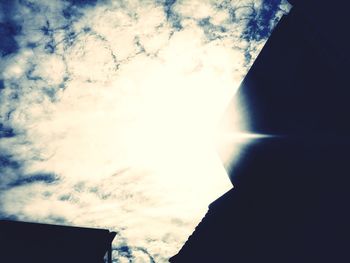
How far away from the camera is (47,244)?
9.20 meters

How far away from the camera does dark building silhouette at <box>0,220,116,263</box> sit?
888 cm

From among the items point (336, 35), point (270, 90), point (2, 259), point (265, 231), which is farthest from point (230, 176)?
point (2, 259)

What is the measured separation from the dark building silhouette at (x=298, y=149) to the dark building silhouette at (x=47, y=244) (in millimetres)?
4865

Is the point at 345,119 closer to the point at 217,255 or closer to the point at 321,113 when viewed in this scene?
the point at 321,113

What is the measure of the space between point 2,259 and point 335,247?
1048cm

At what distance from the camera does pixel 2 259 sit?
8.69m

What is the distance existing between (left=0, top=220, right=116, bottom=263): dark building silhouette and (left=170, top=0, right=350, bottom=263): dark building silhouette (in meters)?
4.86

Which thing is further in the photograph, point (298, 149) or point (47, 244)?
point (47, 244)

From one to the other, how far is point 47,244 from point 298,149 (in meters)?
9.43

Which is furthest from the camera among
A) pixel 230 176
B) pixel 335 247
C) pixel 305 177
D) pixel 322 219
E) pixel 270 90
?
pixel 230 176

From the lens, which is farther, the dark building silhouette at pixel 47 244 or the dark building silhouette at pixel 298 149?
the dark building silhouette at pixel 47 244

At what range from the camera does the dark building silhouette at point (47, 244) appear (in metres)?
8.88

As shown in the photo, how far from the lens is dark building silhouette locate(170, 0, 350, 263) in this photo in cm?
516

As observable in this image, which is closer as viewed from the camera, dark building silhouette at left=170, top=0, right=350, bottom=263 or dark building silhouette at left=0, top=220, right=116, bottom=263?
dark building silhouette at left=170, top=0, right=350, bottom=263
